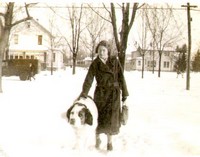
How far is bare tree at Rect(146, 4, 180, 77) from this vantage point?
4.67 meters

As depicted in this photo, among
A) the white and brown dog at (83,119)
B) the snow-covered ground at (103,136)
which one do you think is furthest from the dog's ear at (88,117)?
the snow-covered ground at (103,136)

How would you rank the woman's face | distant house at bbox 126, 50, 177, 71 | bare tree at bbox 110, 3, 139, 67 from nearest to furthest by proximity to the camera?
the woman's face < bare tree at bbox 110, 3, 139, 67 < distant house at bbox 126, 50, 177, 71

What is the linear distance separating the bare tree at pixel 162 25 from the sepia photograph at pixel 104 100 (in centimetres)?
1

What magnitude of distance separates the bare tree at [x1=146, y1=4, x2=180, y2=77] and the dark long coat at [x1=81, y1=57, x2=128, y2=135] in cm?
125

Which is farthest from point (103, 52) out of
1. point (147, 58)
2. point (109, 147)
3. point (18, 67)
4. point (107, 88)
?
point (18, 67)

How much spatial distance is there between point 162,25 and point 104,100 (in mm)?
2188

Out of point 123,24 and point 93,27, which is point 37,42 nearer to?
point 93,27

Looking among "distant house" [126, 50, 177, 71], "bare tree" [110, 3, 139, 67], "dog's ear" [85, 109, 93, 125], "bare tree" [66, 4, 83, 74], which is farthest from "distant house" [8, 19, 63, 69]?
"dog's ear" [85, 109, 93, 125]

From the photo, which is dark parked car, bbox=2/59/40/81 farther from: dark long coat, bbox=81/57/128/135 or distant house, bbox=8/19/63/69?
dark long coat, bbox=81/57/128/135

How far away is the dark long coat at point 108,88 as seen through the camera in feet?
11.1

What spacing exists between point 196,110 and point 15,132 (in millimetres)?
2224

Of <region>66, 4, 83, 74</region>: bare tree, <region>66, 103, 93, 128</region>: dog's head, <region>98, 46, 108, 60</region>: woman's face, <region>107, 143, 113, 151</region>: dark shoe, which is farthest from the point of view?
<region>66, 4, 83, 74</region>: bare tree

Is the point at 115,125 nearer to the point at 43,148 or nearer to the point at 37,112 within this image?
the point at 43,148

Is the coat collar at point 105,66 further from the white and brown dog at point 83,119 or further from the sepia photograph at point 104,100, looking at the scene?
the white and brown dog at point 83,119
